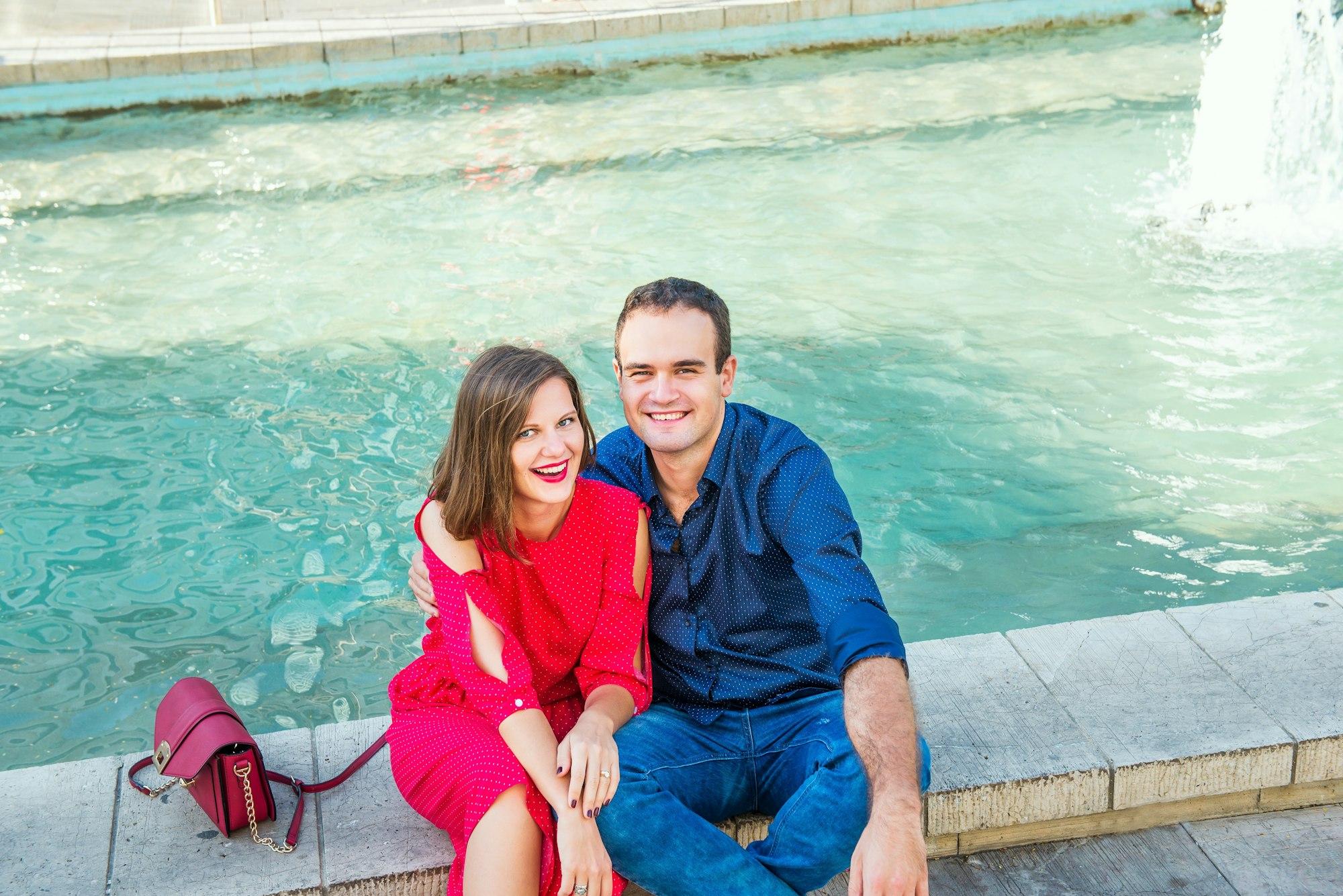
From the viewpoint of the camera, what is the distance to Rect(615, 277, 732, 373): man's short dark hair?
294cm

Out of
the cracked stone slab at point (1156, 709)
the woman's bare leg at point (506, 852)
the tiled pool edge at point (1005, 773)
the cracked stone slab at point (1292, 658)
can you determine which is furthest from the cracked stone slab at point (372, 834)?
the cracked stone slab at point (1292, 658)

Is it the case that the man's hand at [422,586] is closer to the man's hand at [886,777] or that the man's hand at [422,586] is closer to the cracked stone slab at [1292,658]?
the man's hand at [886,777]

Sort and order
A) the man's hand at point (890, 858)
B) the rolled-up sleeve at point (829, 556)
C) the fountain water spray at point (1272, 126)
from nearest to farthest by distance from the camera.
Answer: the man's hand at point (890, 858) < the rolled-up sleeve at point (829, 556) < the fountain water spray at point (1272, 126)

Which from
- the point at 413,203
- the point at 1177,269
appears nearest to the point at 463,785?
the point at 1177,269

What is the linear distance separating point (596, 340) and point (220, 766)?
3.93 meters

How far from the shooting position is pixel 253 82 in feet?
33.3

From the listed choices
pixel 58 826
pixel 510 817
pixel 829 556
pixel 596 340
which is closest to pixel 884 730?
pixel 829 556

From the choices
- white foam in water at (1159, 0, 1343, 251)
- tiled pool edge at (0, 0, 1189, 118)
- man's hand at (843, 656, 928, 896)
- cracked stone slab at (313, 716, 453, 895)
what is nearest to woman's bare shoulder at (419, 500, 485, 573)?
cracked stone slab at (313, 716, 453, 895)

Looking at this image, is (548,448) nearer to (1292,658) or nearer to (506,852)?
(506,852)

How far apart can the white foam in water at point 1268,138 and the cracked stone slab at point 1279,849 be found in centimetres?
489

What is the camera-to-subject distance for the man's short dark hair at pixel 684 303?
294cm

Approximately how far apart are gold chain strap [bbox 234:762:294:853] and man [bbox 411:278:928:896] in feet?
1.78

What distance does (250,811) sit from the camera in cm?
273

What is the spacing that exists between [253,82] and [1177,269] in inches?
272
